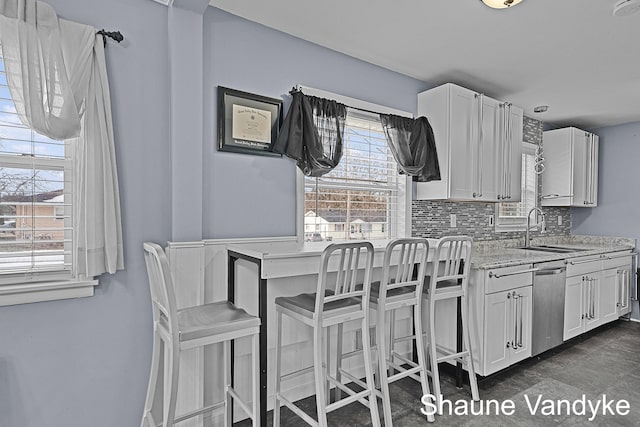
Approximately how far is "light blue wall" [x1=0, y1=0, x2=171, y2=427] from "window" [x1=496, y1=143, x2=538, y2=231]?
11.9ft

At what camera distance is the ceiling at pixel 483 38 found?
221cm

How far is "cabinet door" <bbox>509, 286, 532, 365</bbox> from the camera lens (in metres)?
2.96

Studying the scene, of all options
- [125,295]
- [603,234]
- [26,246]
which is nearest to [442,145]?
[125,295]

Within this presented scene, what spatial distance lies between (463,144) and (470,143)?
0.32 ft

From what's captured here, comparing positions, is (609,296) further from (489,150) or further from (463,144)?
(463,144)

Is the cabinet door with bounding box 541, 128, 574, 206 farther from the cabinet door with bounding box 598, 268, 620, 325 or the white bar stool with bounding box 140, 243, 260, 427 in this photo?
the white bar stool with bounding box 140, 243, 260, 427

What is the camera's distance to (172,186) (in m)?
2.09

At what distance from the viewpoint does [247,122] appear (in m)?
2.38

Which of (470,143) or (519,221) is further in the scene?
(519,221)

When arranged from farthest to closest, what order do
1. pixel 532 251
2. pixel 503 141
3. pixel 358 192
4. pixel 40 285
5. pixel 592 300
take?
pixel 592 300 < pixel 532 251 < pixel 503 141 < pixel 358 192 < pixel 40 285

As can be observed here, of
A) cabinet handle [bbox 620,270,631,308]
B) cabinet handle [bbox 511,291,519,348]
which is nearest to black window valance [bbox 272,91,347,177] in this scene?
cabinet handle [bbox 511,291,519,348]

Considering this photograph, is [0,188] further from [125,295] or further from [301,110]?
[301,110]

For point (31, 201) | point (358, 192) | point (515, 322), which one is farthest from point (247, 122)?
point (515, 322)

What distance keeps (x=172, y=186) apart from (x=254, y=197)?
53 cm
